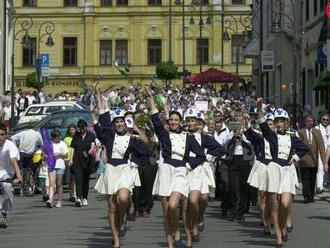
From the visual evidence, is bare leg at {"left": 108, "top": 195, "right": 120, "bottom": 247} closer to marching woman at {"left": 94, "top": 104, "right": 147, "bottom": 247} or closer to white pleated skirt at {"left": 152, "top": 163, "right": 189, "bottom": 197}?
marching woman at {"left": 94, "top": 104, "right": 147, "bottom": 247}

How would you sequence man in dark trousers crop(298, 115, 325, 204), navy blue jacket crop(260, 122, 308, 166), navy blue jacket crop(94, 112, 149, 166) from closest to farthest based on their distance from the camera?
1. navy blue jacket crop(94, 112, 149, 166)
2. navy blue jacket crop(260, 122, 308, 166)
3. man in dark trousers crop(298, 115, 325, 204)

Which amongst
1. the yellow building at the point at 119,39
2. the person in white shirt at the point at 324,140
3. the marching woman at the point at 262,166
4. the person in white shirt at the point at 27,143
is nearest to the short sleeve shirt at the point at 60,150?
the person in white shirt at the point at 27,143

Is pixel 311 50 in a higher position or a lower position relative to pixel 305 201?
higher

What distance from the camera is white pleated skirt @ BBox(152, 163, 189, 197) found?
48.6 ft

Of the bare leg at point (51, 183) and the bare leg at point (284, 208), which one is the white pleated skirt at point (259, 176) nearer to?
the bare leg at point (284, 208)

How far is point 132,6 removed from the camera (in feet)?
294

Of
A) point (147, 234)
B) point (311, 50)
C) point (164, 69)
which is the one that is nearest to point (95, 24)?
point (164, 69)

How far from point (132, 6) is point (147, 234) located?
7291cm

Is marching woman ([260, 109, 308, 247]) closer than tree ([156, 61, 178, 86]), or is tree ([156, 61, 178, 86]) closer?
marching woman ([260, 109, 308, 247])

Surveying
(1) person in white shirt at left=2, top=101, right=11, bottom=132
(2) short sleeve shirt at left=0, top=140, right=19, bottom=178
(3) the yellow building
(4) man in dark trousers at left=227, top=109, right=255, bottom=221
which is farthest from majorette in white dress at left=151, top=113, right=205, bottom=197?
(3) the yellow building

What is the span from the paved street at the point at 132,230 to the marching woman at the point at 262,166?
1.28 ft

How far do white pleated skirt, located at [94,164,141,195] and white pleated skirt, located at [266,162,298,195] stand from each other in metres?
→ 2.02

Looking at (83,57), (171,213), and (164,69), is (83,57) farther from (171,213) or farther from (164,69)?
(171,213)

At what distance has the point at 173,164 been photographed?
1504cm
